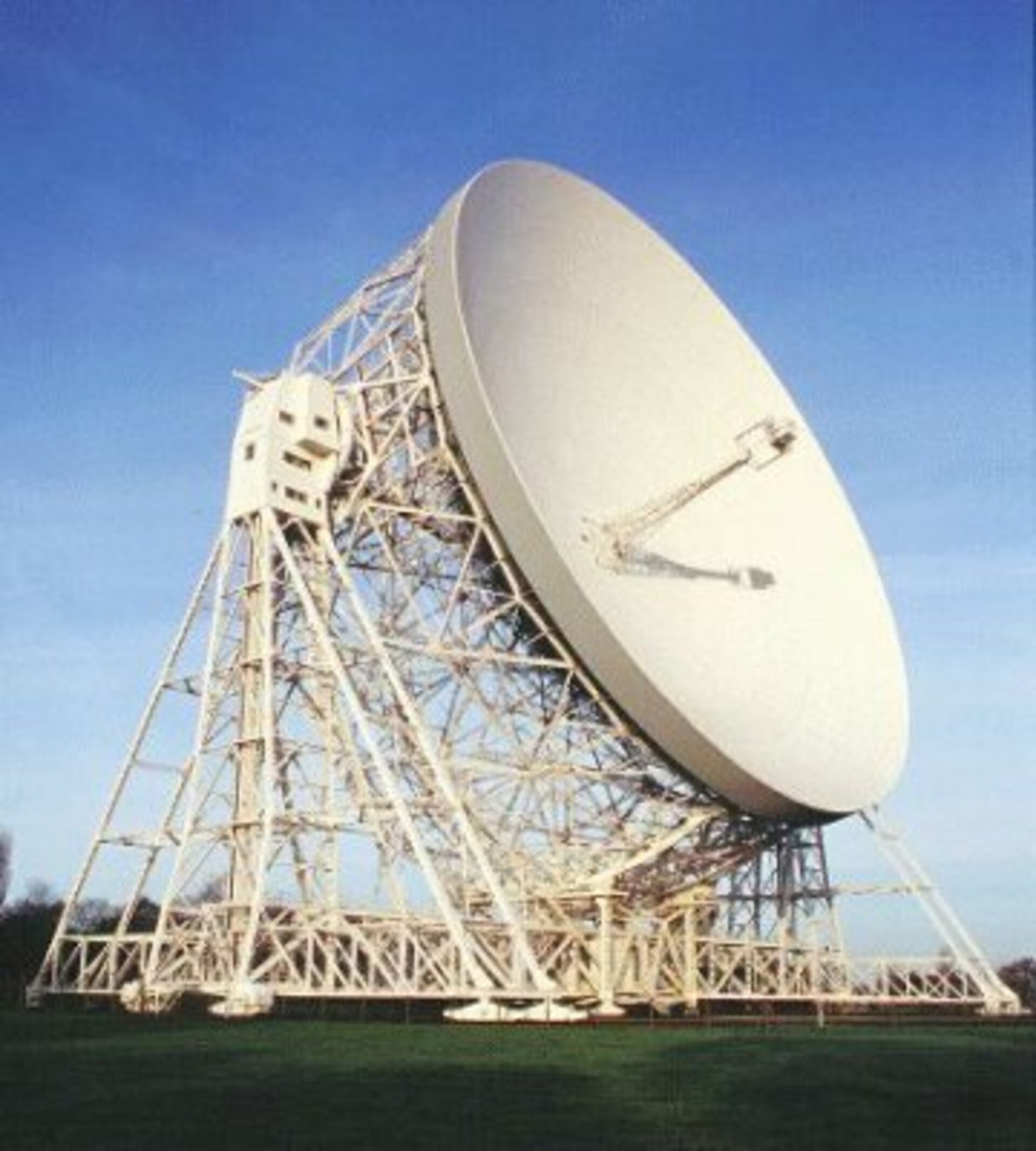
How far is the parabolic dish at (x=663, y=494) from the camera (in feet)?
82.6

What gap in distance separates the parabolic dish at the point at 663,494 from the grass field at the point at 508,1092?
7.89m

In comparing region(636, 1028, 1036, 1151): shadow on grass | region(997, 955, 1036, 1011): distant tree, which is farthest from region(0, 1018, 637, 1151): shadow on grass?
region(997, 955, 1036, 1011): distant tree

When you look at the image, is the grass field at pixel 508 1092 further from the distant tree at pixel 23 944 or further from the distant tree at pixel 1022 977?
the distant tree at pixel 1022 977

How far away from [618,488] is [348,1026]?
1141 centimetres

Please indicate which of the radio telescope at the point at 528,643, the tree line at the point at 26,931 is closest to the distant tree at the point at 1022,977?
the tree line at the point at 26,931

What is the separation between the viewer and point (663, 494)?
28.6m

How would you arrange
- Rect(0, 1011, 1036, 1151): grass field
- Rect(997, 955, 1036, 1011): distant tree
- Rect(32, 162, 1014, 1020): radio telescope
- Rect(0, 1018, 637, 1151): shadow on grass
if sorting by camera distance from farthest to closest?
Rect(997, 955, 1036, 1011): distant tree → Rect(32, 162, 1014, 1020): radio telescope → Rect(0, 1011, 1036, 1151): grass field → Rect(0, 1018, 637, 1151): shadow on grass

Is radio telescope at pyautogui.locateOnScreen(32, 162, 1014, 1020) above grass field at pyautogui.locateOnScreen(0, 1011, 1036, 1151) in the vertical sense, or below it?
above

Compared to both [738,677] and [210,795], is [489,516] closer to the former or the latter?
[738,677]

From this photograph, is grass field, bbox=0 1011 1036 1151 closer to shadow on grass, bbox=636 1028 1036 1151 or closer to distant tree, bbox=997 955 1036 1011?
shadow on grass, bbox=636 1028 1036 1151

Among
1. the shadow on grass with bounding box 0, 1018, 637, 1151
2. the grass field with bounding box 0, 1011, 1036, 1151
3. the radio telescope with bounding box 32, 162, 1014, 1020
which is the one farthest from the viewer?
the radio telescope with bounding box 32, 162, 1014, 1020

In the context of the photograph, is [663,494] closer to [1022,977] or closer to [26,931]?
[26,931]

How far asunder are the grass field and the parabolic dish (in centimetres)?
789

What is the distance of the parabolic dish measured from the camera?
25188 mm
